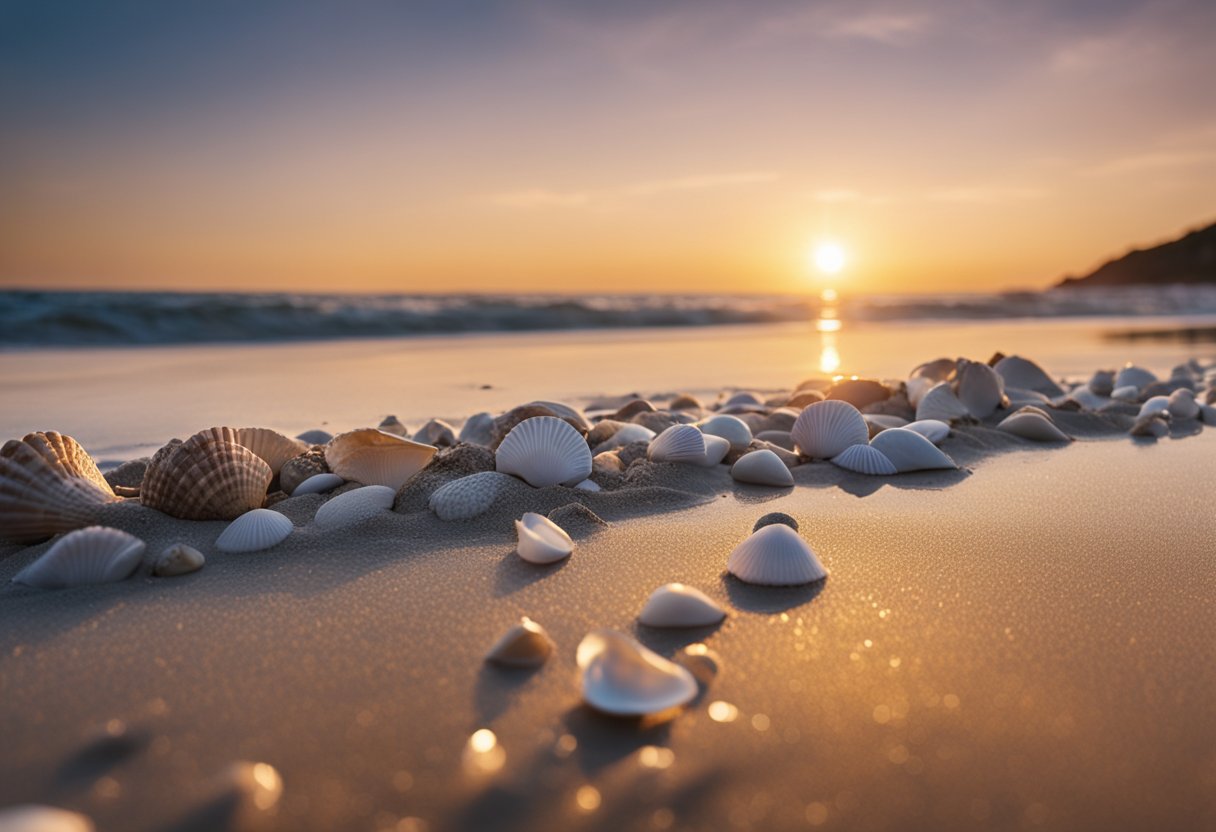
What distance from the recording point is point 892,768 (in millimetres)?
1037

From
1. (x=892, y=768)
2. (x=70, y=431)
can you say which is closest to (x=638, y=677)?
(x=892, y=768)

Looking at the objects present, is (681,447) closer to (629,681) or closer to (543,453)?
(543,453)

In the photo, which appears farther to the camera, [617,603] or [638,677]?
[617,603]

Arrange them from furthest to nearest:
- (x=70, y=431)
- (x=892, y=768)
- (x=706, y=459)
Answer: (x=70, y=431) → (x=706, y=459) → (x=892, y=768)

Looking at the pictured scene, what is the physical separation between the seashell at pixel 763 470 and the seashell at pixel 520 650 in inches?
58.6

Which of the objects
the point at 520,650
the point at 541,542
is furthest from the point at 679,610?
the point at 541,542

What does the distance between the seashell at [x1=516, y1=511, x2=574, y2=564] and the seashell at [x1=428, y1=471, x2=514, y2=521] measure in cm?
28

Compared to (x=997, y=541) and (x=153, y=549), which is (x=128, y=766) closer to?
(x=153, y=549)

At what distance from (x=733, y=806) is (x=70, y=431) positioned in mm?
4017

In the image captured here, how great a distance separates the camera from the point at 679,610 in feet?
4.86

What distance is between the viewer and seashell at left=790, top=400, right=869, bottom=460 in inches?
115

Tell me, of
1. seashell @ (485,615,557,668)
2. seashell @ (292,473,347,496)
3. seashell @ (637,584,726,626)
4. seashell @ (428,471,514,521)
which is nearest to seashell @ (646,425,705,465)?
seashell @ (428,471,514,521)

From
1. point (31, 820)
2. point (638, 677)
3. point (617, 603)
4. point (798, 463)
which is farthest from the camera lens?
point (798, 463)

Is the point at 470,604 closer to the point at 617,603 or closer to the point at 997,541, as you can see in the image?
the point at 617,603
